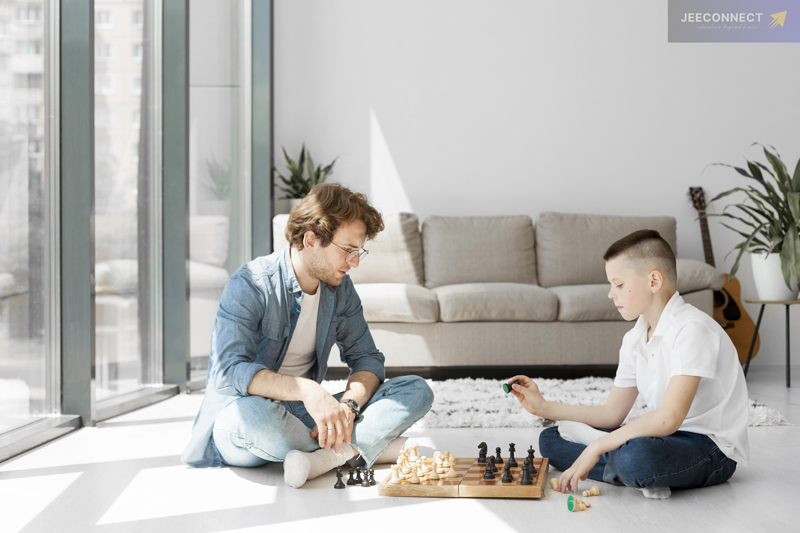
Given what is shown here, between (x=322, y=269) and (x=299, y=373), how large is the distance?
0.35 m

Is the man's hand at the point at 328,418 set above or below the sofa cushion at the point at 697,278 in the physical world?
below

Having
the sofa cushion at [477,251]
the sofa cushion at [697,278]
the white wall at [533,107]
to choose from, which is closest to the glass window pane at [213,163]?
the white wall at [533,107]

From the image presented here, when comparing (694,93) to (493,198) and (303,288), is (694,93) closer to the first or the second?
(493,198)

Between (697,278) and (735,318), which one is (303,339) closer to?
(697,278)

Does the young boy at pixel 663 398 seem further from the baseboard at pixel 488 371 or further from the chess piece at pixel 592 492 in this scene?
the baseboard at pixel 488 371

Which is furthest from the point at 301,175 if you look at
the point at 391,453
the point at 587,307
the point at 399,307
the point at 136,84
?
the point at 391,453

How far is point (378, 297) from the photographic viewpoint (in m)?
3.65

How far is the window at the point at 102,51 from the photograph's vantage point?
112 inches

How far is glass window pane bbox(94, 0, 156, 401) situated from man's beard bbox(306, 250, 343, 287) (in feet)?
4.33

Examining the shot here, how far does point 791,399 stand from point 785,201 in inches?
46.1

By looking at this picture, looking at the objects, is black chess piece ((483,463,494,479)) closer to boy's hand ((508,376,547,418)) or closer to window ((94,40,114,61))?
boy's hand ((508,376,547,418))

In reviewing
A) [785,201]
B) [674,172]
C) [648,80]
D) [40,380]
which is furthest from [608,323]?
[40,380]

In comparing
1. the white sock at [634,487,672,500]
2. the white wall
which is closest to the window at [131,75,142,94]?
the white wall

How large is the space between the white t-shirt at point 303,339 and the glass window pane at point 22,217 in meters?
0.98
